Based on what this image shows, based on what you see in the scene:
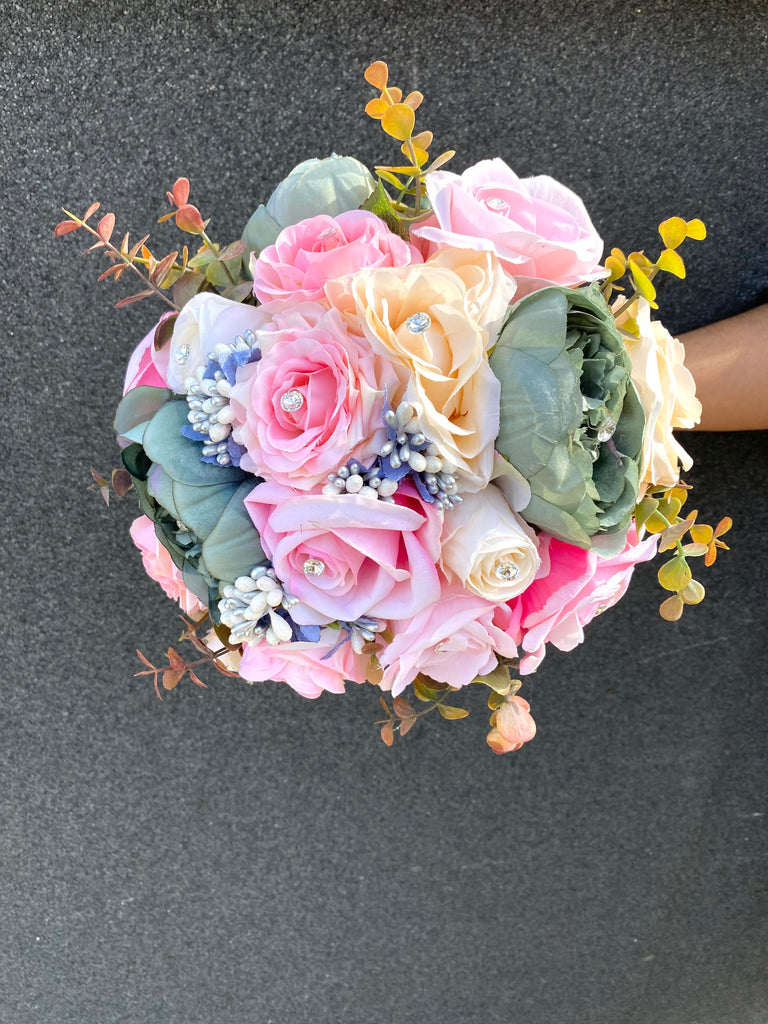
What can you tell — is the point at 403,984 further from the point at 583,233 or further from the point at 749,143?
the point at 749,143

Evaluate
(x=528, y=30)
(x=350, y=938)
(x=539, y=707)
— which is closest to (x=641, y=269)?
(x=528, y=30)

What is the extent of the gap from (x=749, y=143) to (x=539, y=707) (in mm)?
701

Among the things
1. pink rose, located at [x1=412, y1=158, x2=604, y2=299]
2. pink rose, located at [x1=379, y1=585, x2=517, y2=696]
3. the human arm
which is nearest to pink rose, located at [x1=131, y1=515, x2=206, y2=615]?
pink rose, located at [x1=379, y1=585, x2=517, y2=696]

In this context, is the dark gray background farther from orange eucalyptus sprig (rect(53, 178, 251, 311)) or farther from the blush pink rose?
the blush pink rose

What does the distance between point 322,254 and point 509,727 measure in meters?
0.33

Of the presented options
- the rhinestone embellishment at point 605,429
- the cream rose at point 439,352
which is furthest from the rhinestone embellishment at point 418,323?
the rhinestone embellishment at point 605,429

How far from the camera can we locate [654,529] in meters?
0.49

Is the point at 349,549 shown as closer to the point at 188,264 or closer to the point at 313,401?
the point at 313,401

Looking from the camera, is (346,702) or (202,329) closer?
(202,329)

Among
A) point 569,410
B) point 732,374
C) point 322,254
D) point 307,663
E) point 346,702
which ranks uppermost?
point 322,254

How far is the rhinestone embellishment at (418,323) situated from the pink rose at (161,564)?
0.25 m

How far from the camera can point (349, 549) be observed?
0.39 m

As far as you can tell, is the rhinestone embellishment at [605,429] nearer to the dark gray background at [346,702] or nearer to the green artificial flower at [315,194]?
the green artificial flower at [315,194]

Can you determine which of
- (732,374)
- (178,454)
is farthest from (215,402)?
(732,374)
